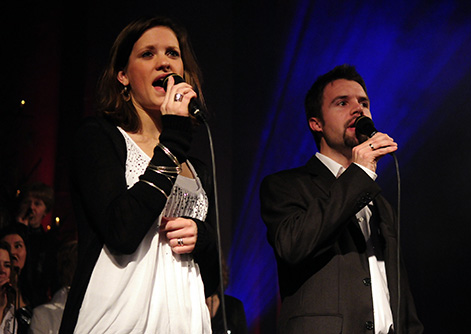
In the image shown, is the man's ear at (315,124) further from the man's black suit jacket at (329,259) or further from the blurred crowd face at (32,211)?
the blurred crowd face at (32,211)

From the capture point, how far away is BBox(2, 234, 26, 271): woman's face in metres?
3.71

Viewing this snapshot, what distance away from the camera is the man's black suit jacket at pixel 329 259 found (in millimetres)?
2031

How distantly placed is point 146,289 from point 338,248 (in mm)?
835

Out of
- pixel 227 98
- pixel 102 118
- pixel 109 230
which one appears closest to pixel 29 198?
pixel 227 98

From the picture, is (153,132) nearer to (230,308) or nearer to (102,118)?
(102,118)

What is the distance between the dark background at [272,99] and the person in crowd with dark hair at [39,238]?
12cm

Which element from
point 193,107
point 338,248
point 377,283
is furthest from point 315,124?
point 193,107

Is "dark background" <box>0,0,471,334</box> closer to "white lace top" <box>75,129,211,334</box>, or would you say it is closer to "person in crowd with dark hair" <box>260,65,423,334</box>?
"person in crowd with dark hair" <box>260,65,423,334</box>

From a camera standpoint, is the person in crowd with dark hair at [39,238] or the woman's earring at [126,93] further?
the person in crowd with dark hair at [39,238]

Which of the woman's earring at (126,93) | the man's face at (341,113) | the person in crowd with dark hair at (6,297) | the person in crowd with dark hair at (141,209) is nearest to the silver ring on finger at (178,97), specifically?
the person in crowd with dark hair at (141,209)

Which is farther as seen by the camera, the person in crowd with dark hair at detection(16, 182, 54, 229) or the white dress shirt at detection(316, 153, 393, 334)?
the person in crowd with dark hair at detection(16, 182, 54, 229)

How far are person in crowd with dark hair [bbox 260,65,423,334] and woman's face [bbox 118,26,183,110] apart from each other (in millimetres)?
644

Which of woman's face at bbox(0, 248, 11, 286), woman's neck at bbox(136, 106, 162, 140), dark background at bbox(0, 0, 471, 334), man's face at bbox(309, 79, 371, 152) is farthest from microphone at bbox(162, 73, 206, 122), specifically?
woman's face at bbox(0, 248, 11, 286)

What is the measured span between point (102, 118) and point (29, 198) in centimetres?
249
